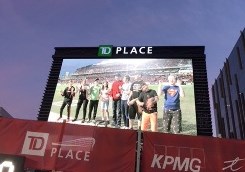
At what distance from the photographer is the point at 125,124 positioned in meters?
20.4

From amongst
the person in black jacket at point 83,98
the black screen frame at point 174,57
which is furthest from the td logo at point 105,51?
the person in black jacket at point 83,98

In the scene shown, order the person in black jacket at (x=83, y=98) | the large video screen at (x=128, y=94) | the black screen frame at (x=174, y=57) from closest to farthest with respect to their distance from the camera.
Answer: the black screen frame at (x=174, y=57) < the large video screen at (x=128, y=94) < the person in black jacket at (x=83, y=98)

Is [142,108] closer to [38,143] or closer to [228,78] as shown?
[38,143]

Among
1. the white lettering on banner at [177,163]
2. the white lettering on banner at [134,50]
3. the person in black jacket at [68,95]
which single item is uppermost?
the white lettering on banner at [134,50]

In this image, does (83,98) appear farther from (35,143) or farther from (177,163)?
(177,163)

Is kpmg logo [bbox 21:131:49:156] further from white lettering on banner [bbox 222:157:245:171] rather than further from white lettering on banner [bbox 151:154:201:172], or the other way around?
white lettering on banner [bbox 222:157:245:171]

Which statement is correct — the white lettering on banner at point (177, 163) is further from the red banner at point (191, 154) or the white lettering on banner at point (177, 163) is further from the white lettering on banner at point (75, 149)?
the white lettering on banner at point (75, 149)

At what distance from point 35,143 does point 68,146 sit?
1.29 meters

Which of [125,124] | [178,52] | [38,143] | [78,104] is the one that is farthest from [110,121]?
[38,143]

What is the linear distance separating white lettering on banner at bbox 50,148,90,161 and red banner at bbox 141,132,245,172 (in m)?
2.13

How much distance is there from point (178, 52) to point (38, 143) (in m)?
13.3

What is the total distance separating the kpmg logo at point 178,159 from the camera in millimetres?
11164

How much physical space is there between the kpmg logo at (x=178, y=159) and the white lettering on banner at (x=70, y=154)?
2481mm

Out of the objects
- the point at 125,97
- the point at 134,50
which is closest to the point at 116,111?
the point at 125,97
